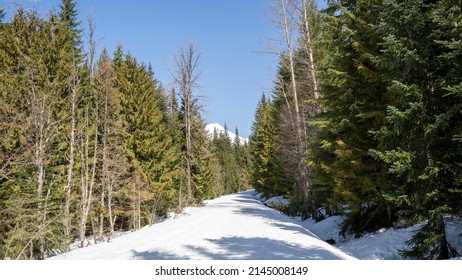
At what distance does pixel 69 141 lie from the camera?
16391 millimetres

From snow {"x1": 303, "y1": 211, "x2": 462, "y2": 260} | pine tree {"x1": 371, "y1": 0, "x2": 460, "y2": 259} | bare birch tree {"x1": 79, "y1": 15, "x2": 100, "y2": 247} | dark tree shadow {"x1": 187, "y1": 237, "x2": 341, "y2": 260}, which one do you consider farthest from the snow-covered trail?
bare birch tree {"x1": 79, "y1": 15, "x2": 100, "y2": 247}

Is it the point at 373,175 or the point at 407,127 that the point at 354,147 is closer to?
the point at 373,175

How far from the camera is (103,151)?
1731cm

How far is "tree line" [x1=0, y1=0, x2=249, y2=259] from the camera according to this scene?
10664mm

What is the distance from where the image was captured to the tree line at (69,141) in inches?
420

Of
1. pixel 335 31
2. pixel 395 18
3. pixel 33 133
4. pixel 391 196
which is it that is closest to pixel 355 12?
pixel 335 31

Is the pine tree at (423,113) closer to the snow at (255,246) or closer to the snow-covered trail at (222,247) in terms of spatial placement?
the snow at (255,246)

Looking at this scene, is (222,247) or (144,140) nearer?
(222,247)

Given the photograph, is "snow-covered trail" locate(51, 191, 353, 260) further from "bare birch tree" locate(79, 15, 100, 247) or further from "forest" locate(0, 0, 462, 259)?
"bare birch tree" locate(79, 15, 100, 247)

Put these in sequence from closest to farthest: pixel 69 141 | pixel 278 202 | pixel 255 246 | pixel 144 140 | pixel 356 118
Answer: pixel 255 246 → pixel 356 118 → pixel 69 141 → pixel 144 140 → pixel 278 202

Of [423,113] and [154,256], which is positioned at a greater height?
[423,113]

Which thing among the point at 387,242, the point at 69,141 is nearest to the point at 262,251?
the point at 387,242

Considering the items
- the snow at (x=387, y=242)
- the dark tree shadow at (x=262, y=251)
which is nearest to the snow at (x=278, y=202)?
the snow at (x=387, y=242)

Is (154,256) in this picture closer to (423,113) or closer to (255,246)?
(255,246)
